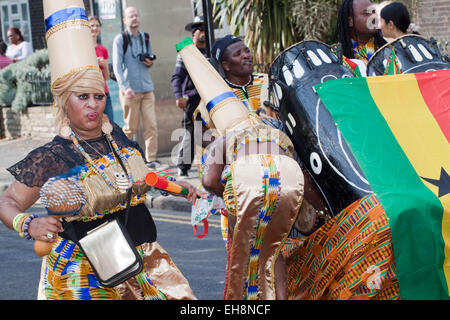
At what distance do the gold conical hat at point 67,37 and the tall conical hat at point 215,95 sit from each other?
0.48 metres

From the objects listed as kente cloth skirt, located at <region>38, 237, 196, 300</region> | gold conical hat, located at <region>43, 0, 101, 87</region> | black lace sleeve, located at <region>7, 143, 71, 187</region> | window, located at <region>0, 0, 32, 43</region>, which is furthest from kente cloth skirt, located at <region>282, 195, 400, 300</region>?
window, located at <region>0, 0, 32, 43</region>

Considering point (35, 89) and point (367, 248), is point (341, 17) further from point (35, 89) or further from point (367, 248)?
point (35, 89)

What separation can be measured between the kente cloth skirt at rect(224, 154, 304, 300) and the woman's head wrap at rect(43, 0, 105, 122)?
0.77 metres

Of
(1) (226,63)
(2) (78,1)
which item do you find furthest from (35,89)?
(2) (78,1)

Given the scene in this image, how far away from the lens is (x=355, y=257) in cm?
319

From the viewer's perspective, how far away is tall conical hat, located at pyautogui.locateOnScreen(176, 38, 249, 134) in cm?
333

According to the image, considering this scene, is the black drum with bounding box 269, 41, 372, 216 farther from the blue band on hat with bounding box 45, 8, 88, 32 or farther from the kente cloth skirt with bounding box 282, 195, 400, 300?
the blue band on hat with bounding box 45, 8, 88, 32

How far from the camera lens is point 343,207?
3324mm

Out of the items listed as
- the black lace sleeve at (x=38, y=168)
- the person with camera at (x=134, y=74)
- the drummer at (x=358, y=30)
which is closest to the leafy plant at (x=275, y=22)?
the person with camera at (x=134, y=74)

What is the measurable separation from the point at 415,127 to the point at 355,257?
0.75 m

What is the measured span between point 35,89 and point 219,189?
1384cm

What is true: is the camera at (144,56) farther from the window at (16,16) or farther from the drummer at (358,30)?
the window at (16,16)

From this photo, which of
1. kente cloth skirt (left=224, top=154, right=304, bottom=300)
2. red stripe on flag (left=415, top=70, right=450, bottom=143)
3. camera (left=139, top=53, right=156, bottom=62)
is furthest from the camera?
camera (left=139, top=53, right=156, bottom=62)

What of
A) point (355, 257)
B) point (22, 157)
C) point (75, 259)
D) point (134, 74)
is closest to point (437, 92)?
point (355, 257)
